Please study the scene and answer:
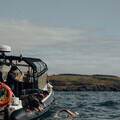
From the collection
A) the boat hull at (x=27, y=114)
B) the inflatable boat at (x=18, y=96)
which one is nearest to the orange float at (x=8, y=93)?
the inflatable boat at (x=18, y=96)

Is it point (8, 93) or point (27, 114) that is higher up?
point (8, 93)

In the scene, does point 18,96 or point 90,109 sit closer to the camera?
point 18,96

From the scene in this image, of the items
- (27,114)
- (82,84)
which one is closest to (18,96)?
(27,114)

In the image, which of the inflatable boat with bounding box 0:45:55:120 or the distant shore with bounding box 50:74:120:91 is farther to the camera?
the distant shore with bounding box 50:74:120:91

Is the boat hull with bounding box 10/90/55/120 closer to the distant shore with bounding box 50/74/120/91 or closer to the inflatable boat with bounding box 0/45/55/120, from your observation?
the inflatable boat with bounding box 0/45/55/120

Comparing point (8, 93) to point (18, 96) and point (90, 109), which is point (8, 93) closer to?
point (18, 96)

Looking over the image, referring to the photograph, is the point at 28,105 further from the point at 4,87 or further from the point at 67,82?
the point at 67,82

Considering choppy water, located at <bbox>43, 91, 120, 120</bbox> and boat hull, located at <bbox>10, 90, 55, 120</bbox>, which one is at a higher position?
boat hull, located at <bbox>10, 90, 55, 120</bbox>

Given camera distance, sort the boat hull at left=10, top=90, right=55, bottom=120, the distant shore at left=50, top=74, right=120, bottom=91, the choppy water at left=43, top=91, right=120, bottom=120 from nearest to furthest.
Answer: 1. the boat hull at left=10, top=90, right=55, bottom=120
2. the choppy water at left=43, top=91, right=120, bottom=120
3. the distant shore at left=50, top=74, right=120, bottom=91

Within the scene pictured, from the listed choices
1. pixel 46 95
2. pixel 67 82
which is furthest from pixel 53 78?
pixel 46 95

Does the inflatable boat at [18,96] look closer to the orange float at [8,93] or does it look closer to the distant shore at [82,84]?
the orange float at [8,93]

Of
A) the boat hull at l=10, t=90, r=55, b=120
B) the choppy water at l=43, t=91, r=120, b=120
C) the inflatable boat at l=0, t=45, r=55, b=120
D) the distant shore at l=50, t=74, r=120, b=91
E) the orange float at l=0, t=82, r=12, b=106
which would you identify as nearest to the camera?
the boat hull at l=10, t=90, r=55, b=120

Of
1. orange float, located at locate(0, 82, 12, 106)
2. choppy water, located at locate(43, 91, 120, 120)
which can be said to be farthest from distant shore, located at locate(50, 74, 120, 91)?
orange float, located at locate(0, 82, 12, 106)

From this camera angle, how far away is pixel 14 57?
16.4 m
